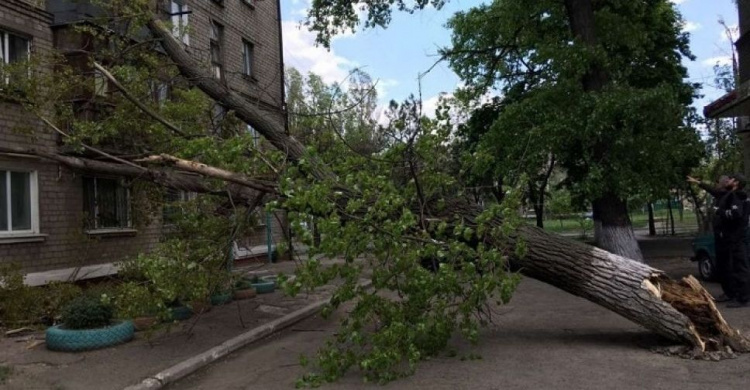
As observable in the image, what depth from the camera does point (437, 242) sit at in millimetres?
6391

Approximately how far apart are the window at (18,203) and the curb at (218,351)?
5224 mm

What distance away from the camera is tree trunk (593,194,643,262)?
1202 centimetres

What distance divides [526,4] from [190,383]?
36.5 feet

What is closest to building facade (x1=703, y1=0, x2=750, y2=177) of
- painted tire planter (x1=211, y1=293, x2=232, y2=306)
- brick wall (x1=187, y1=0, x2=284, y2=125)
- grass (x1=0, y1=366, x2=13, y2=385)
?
painted tire planter (x1=211, y1=293, x2=232, y2=306)

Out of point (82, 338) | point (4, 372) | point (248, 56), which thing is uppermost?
point (248, 56)

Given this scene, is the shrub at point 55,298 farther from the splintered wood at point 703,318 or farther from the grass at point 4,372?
the splintered wood at point 703,318

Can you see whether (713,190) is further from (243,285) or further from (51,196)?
(51,196)

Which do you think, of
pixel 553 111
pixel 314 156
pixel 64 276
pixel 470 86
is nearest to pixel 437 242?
pixel 314 156

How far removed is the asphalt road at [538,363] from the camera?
567 cm

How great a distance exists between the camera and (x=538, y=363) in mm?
6352

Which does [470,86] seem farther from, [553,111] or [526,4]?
[553,111]

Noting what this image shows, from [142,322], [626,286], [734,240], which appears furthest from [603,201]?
[142,322]

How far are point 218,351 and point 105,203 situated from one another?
7.18 meters

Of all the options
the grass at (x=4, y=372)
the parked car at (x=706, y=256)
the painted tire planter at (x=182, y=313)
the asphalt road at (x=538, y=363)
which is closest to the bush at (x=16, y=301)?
the painted tire planter at (x=182, y=313)
